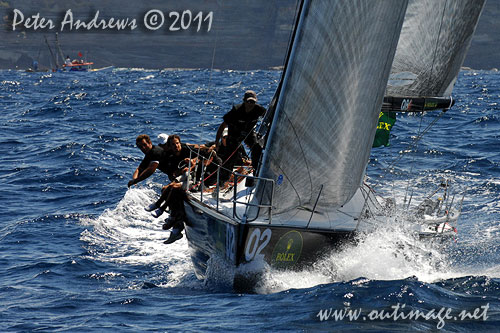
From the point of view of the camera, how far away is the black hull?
5.53 metres

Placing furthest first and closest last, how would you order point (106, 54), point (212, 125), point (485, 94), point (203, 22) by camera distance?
point (203, 22) → point (106, 54) → point (485, 94) → point (212, 125)

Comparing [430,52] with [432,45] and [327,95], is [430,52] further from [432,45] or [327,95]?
[327,95]

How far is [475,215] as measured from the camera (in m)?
8.80

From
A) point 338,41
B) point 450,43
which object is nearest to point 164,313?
point 338,41

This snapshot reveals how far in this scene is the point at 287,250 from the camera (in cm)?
573

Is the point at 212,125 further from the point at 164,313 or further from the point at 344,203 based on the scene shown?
the point at 164,313

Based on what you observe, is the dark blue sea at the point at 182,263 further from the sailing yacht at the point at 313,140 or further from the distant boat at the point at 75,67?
the distant boat at the point at 75,67

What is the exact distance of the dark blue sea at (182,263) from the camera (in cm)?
496

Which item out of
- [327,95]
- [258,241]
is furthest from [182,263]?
[327,95]

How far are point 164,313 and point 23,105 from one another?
55.0ft

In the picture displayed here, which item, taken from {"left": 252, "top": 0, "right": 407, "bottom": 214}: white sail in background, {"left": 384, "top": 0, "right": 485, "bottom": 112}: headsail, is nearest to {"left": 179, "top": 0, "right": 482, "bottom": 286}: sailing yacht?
{"left": 252, "top": 0, "right": 407, "bottom": 214}: white sail in background

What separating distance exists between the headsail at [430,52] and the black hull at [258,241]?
2.18 m

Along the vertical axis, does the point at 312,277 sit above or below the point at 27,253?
above

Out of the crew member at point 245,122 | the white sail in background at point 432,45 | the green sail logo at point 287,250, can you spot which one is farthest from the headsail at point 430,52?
the green sail logo at point 287,250
